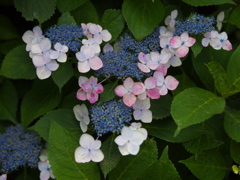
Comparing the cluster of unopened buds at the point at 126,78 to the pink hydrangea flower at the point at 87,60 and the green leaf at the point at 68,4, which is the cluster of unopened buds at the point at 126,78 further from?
the green leaf at the point at 68,4

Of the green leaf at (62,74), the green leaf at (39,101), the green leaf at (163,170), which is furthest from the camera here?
the green leaf at (39,101)

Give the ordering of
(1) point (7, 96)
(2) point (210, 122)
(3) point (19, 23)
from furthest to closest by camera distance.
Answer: (3) point (19, 23)
(1) point (7, 96)
(2) point (210, 122)

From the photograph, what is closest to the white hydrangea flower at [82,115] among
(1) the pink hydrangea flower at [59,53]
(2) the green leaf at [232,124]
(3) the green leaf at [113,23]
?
(1) the pink hydrangea flower at [59,53]

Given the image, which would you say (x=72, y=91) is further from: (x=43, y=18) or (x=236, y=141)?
(x=236, y=141)

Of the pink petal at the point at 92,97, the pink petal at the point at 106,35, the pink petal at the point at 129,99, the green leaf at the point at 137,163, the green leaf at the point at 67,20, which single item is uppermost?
the green leaf at the point at 67,20

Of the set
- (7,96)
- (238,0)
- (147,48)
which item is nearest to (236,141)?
(147,48)

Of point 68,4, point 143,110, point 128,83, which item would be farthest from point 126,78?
point 68,4

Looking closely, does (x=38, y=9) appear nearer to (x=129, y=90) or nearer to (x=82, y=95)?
(x=82, y=95)
